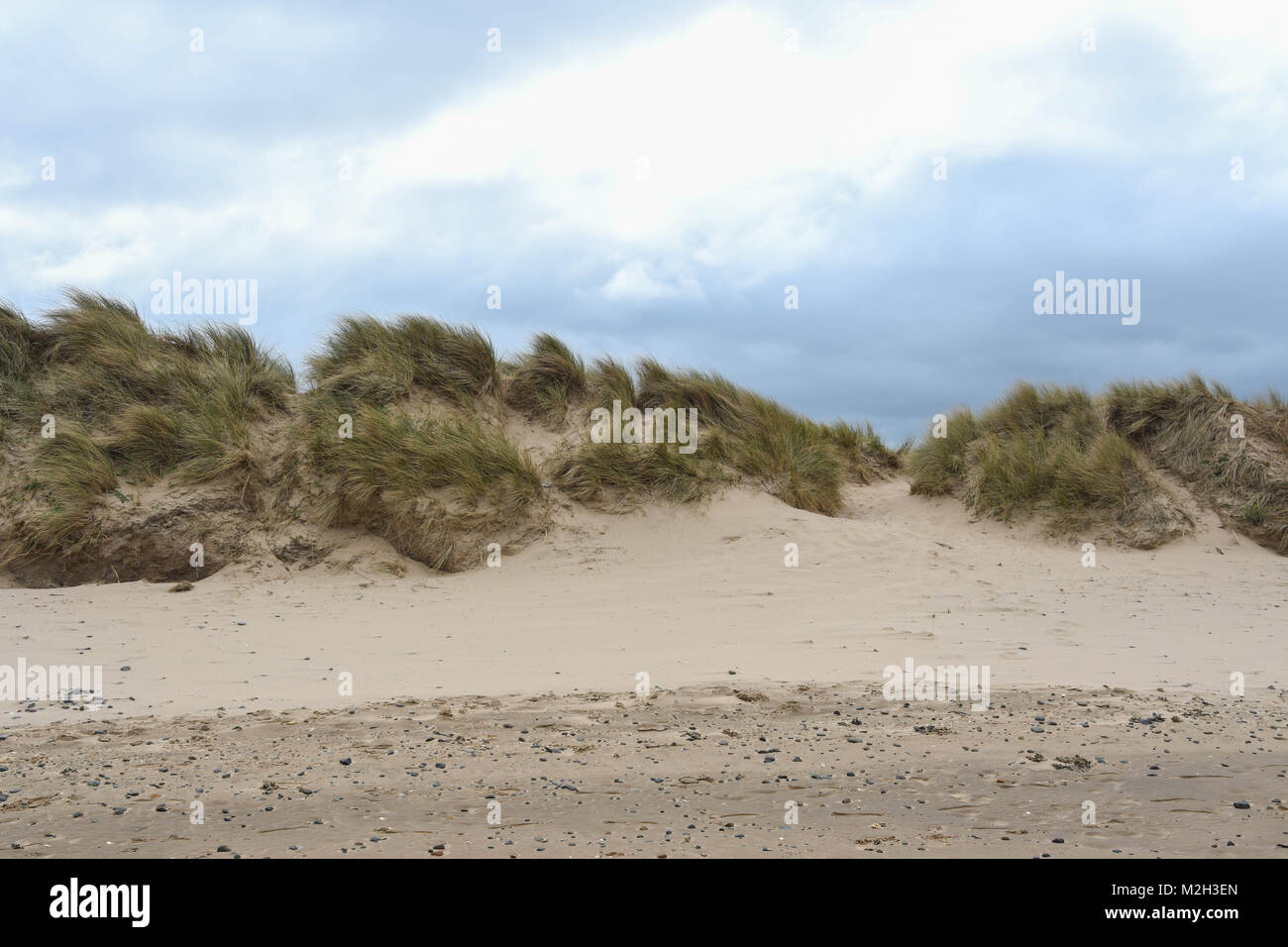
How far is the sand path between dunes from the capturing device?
6203mm

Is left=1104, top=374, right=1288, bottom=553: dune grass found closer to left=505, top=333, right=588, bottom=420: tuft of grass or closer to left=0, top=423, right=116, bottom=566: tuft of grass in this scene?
left=505, top=333, right=588, bottom=420: tuft of grass

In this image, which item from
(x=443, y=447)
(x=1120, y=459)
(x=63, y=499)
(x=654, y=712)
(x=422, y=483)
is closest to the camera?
(x=654, y=712)

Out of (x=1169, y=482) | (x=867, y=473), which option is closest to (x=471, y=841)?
(x=1169, y=482)

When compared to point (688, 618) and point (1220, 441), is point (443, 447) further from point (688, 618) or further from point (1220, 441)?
point (1220, 441)

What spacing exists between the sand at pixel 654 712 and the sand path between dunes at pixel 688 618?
5cm

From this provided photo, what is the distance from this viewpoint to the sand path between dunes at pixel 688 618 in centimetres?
620

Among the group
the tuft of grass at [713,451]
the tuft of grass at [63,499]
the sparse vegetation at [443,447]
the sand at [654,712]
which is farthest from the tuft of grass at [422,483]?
the tuft of grass at [63,499]

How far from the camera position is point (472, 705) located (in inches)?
214

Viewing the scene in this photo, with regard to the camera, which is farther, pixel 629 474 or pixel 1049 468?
pixel 1049 468

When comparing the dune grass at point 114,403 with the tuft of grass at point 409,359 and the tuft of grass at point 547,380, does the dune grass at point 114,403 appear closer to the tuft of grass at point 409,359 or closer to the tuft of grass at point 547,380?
the tuft of grass at point 409,359

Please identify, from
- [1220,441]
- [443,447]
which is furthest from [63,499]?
[1220,441]

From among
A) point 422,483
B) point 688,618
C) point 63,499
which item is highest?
point 422,483

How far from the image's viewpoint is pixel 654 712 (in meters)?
5.28

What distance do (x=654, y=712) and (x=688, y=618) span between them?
293cm
